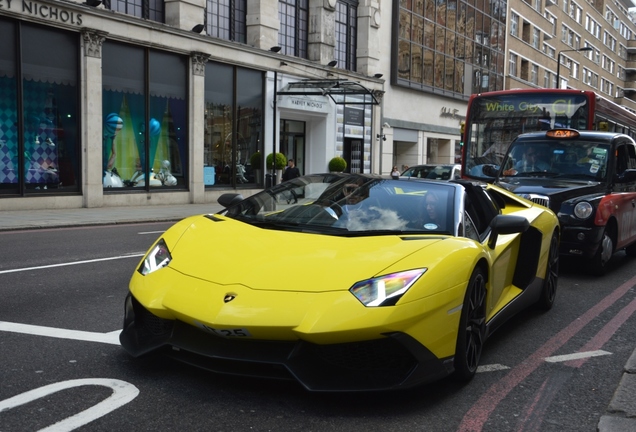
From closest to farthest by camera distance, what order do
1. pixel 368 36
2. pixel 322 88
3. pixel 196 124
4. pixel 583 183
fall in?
pixel 583 183 → pixel 196 124 → pixel 322 88 → pixel 368 36

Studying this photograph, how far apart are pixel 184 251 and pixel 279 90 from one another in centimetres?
2493

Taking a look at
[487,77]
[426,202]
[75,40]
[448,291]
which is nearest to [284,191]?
[426,202]

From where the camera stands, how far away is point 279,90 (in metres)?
28.7

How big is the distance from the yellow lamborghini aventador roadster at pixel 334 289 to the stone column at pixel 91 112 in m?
16.4

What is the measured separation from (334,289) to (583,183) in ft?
22.3

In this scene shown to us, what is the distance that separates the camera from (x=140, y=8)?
22859 millimetres

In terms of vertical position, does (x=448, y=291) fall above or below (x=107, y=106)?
below

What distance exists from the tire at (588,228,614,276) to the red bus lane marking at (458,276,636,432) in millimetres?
1786

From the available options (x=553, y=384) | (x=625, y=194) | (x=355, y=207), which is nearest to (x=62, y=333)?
(x=355, y=207)

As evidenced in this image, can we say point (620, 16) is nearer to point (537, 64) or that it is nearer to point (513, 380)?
point (537, 64)

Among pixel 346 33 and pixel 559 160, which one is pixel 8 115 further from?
pixel 346 33

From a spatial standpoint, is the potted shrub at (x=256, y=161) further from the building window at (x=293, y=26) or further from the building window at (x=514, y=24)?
the building window at (x=514, y=24)

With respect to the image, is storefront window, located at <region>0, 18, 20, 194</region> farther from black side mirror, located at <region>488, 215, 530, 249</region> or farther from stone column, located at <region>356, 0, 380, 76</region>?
stone column, located at <region>356, 0, 380, 76</region>

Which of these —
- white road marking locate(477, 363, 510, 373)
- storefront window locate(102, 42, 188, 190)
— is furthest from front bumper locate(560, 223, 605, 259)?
storefront window locate(102, 42, 188, 190)
